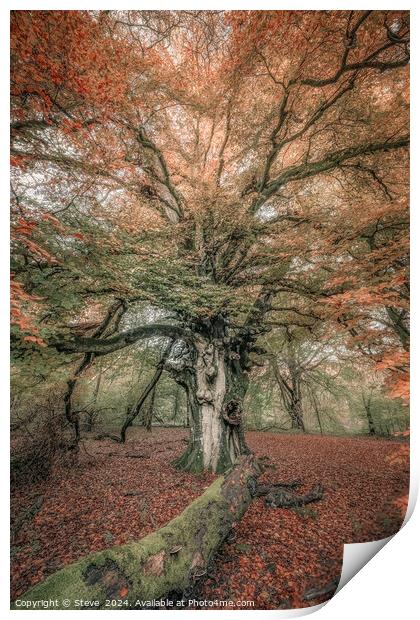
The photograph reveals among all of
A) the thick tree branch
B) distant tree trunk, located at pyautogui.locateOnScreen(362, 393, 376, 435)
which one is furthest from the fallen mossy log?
distant tree trunk, located at pyautogui.locateOnScreen(362, 393, 376, 435)

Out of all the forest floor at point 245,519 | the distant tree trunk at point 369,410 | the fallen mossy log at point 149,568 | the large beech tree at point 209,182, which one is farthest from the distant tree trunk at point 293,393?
the fallen mossy log at point 149,568

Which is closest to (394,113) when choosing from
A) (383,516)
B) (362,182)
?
(362,182)

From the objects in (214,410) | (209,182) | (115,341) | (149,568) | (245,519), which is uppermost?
(209,182)

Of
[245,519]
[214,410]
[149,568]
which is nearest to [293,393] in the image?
[214,410]

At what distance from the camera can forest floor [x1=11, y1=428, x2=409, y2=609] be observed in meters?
3.11

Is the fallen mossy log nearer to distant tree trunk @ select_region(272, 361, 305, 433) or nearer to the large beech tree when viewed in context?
the large beech tree

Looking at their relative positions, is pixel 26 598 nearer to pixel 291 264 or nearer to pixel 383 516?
pixel 383 516

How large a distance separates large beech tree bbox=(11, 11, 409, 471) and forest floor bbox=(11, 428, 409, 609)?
4.43ft

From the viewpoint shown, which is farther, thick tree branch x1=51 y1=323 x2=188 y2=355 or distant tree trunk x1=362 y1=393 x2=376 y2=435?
distant tree trunk x1=362 y1=393 x2=376 y2=435

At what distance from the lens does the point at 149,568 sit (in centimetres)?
264

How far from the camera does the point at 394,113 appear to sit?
4547 millimetres

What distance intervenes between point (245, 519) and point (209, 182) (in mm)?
6007

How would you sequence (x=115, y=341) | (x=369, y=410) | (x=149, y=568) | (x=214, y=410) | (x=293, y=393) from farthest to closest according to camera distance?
(x=293, y=393) < (x=369, y=410) < (x=214, y=410) < (x=115, y=341) < (x=149, y=568)

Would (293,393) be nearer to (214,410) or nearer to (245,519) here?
(214,410)
